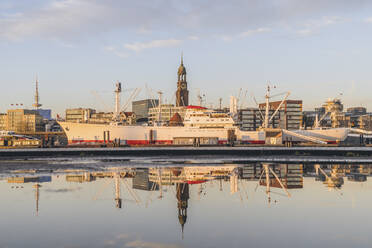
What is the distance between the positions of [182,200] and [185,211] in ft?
9.91

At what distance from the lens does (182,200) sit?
23422mm

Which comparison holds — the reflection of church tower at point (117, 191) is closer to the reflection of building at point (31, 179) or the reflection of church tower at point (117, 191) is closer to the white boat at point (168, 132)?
the reflection of building at point (31, 179)

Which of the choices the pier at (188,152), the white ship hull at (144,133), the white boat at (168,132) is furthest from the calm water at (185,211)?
the white ship hull at (144,133)

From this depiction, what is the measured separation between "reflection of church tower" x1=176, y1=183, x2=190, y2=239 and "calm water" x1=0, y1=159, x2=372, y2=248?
7cm

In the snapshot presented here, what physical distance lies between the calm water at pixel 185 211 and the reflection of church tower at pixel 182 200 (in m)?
0.07

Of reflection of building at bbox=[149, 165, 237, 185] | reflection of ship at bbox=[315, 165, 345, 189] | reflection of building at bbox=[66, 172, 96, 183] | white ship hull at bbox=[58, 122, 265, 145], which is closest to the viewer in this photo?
reflection of ship at bbox=[315, 165, 345, 189]

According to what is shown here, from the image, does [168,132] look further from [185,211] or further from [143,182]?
[185,211]

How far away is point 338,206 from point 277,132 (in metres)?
100

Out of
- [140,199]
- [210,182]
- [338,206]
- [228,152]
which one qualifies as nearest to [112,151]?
[228,152]

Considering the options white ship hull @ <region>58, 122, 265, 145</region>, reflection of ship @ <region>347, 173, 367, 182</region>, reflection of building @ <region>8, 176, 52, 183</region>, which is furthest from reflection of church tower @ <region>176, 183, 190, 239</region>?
white ship hull @ <region>58, 122, 265, 145</region>

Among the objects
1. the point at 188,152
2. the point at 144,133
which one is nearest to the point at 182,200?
the point at 188,152

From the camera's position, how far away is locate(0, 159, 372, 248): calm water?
15.3m

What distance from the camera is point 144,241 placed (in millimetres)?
14945

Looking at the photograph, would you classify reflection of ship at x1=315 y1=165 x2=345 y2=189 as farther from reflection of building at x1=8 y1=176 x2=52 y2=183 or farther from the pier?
the pier
